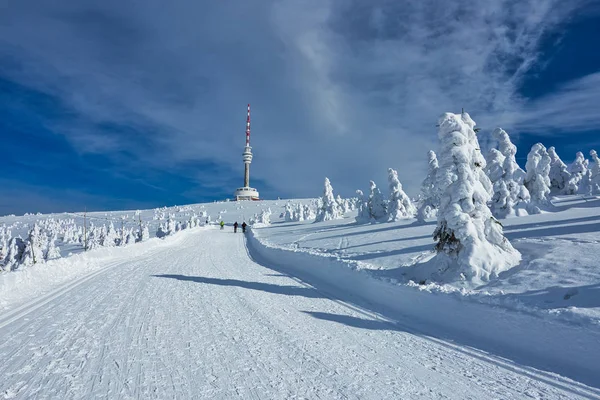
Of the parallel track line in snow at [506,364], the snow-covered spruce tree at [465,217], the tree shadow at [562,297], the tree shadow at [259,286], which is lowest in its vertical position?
the parallel track line in snow at [506,364]

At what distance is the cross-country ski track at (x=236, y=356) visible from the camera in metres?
4.53

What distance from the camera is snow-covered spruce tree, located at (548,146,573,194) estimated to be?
180 ft

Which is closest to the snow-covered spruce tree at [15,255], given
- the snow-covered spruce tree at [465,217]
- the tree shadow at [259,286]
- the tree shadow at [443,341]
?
the tree shadow at [259,286]

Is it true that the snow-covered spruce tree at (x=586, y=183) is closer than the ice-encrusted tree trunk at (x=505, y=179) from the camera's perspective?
No

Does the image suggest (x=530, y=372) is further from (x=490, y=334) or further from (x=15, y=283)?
(x=15, y=283)

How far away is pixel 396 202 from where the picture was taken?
4762 cm

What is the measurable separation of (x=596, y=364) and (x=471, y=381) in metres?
2.14

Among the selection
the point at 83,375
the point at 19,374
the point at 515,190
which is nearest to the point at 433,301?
the point at 83,375

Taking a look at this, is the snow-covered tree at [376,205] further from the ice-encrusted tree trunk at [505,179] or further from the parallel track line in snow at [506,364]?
the parallel track line in snow at [506,364]

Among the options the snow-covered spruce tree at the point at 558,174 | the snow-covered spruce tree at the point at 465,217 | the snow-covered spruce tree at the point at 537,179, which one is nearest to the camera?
the snow-covered spruce tree at the point at 465,217

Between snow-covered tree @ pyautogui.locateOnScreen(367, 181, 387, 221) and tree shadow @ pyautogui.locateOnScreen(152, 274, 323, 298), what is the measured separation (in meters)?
37.9

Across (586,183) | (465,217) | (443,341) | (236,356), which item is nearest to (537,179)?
(586,183)

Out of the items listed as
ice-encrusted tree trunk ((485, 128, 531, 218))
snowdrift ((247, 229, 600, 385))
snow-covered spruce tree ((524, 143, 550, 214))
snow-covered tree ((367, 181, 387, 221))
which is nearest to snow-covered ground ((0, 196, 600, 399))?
snowdrift ((247, 229, 600, 385))

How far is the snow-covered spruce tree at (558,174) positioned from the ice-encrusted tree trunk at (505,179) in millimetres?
23835
